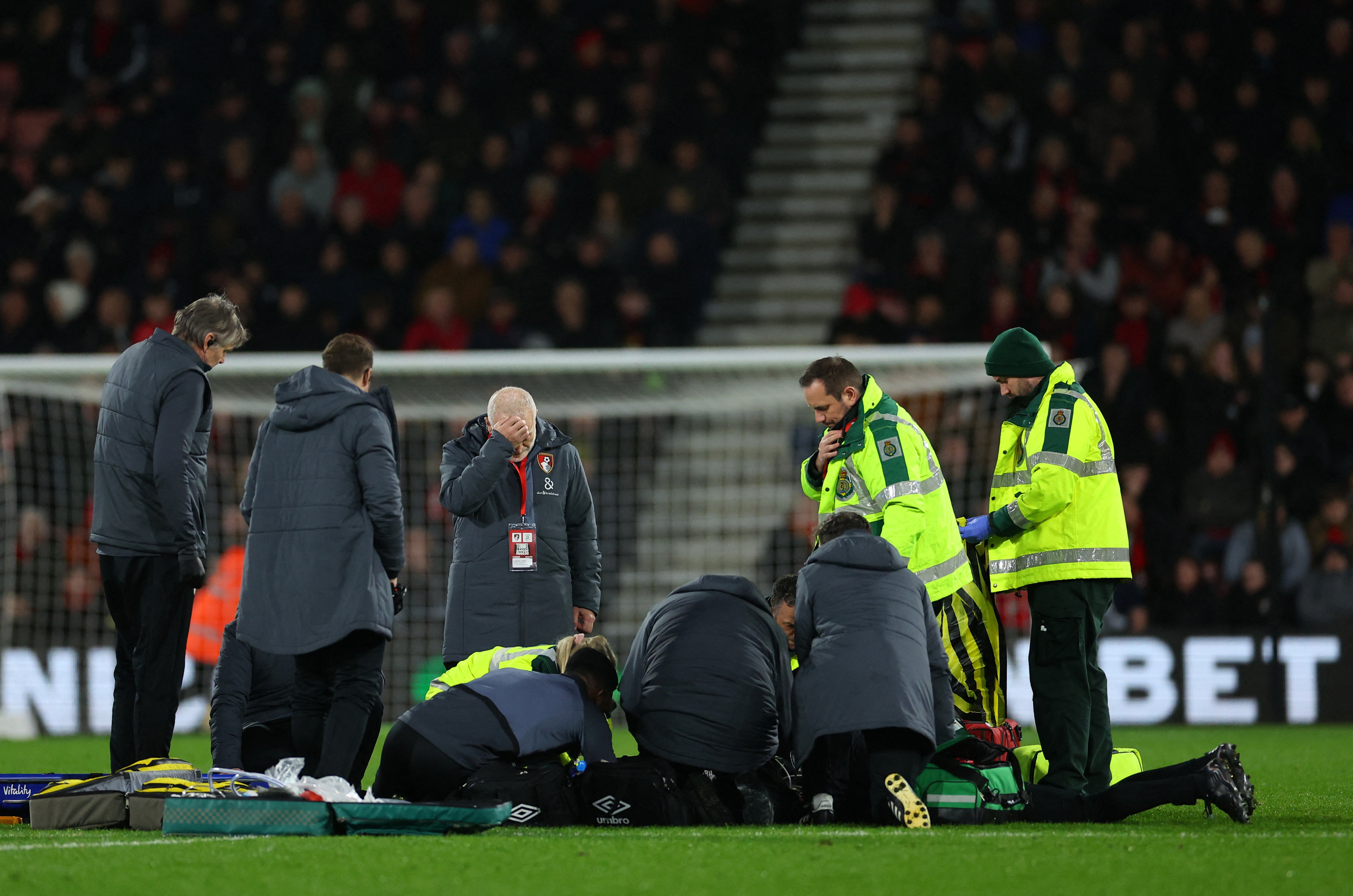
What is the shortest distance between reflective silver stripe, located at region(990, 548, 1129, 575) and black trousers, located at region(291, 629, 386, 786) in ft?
8.47

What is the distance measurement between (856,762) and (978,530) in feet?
4.08

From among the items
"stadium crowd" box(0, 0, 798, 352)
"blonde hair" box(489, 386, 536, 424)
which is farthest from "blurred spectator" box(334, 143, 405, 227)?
"blonde hair" box(489, 386, 536, 424)

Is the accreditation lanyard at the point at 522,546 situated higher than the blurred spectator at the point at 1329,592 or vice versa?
the accreditation lanyard at the point at 522,546

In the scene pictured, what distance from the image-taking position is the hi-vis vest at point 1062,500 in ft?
22.5

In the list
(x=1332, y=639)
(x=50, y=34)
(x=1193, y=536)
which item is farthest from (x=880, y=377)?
(x=50, y=34)

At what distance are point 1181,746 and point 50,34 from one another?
12525mm

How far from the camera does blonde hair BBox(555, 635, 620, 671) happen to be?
6.47 meters

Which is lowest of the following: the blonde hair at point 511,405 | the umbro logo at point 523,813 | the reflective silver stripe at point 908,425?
the umbro logo at point 523,813

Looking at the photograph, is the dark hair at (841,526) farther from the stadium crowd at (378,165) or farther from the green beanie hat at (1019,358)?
the stadium crowd at (378,165)

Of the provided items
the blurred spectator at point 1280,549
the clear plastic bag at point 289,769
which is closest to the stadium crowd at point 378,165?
the blurred spectator at point 1280,549

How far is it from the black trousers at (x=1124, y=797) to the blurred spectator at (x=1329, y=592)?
19.5ft

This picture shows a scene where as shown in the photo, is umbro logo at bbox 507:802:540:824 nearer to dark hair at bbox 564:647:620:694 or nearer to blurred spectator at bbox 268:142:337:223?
dark hair at bbox 564:647:620:694

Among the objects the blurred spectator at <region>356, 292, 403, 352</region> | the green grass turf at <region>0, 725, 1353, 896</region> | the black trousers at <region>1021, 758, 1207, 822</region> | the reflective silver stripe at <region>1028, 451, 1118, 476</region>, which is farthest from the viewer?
the blurred spectator at <region>356, 292, 403, 352</region>

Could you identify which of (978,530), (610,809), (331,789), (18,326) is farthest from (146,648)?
(18,326)
